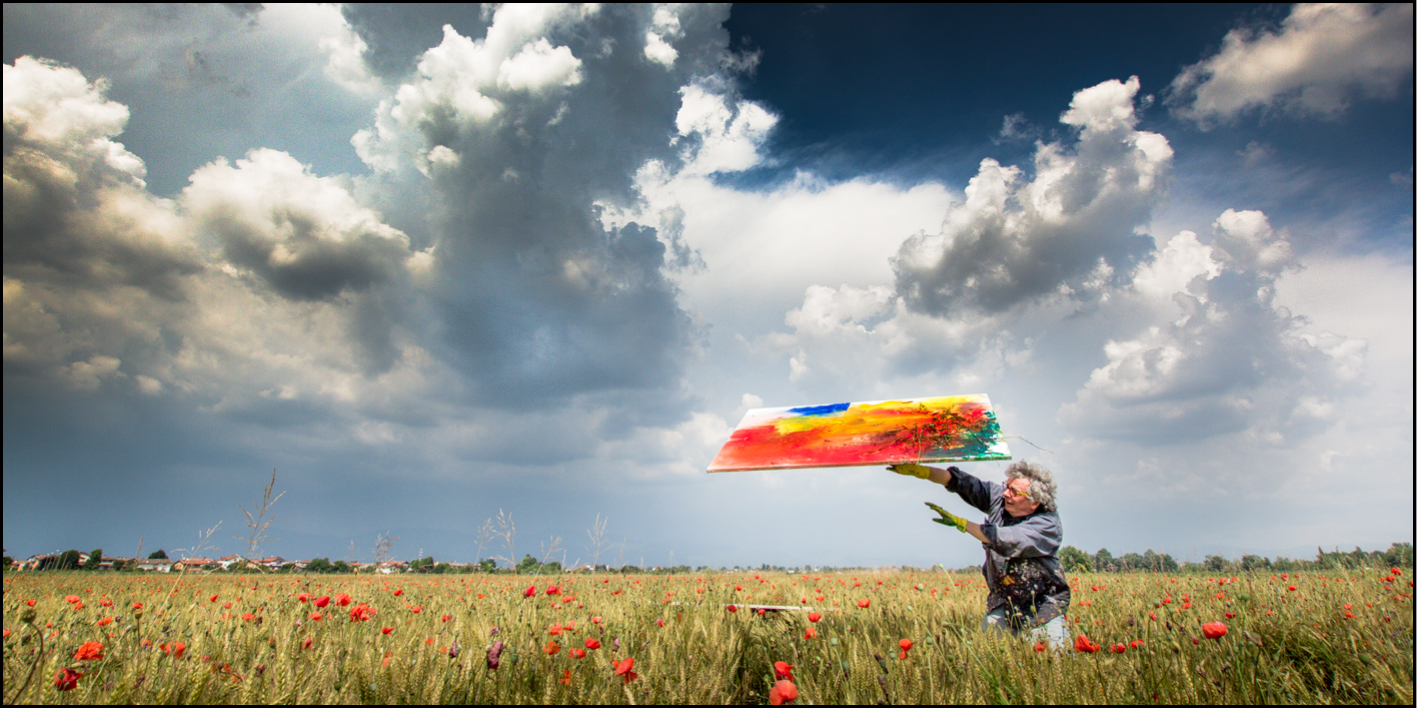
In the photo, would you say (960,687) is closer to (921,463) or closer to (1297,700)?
(921,463)

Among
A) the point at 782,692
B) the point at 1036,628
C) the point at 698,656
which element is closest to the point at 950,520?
the point at 1036,628

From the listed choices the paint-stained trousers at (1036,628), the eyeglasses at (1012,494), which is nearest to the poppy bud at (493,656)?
the paint-stained trousers at (1036,628)

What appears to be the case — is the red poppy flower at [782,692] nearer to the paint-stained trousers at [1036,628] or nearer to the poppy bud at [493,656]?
the poppy bud at [493,656]

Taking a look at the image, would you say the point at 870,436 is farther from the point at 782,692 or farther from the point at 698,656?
the point at 782,692

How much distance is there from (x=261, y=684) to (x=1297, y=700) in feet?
19.7

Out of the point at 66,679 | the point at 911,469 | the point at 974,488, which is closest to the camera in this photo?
the point at 66,679

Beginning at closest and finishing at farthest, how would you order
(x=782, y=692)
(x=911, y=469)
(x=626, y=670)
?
(x=782, y=692)
(x=626, y=670)
(x=911, y=469)

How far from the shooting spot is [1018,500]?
17.1ft

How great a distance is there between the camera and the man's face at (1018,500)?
5188 mm

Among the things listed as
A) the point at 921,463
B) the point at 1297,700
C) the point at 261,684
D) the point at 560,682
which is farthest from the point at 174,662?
the point at 1297,700

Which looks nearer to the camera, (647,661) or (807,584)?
(647,661)

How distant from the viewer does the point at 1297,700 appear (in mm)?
3652

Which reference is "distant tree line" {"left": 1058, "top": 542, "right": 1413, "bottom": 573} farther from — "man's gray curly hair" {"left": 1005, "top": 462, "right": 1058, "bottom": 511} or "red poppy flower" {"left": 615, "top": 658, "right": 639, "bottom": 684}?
"red poppy flower" {"left": 615, "top": 658, "right": 639, "bottom": 684}

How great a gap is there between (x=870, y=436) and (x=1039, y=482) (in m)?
1.66
